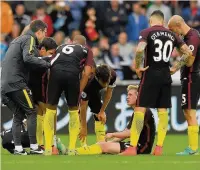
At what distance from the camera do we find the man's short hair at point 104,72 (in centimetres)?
1558

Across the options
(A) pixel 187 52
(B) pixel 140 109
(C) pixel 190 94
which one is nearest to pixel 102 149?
(B) pixel 140 109

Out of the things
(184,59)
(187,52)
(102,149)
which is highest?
(187,52)

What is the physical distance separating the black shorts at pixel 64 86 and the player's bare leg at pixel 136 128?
1.01 metres

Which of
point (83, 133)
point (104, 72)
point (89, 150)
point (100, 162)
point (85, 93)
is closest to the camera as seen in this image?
point (100, 162)

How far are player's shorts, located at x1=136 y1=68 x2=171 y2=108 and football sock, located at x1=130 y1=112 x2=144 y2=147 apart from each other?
8.3 inches

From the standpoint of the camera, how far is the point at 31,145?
15.1 meters

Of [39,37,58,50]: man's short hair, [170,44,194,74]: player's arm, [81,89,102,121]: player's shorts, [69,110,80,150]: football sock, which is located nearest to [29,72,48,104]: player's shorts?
[39,37,58,50]: man's short hair

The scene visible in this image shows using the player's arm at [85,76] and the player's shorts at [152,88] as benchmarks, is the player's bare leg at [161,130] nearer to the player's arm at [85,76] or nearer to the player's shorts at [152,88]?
the player's shorts at [152,88]

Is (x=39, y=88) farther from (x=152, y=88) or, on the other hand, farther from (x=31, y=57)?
(x=152, y=88)

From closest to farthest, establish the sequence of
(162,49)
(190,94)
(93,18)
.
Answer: (162,49)
(190,94)
(93,18)

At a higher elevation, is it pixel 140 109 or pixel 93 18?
pixel 93 18

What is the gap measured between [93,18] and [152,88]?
31.8ft

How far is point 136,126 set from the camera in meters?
14.7

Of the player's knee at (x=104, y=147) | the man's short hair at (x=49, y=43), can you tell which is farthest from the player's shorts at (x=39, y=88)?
the player's knee at (x=104, y=147)
